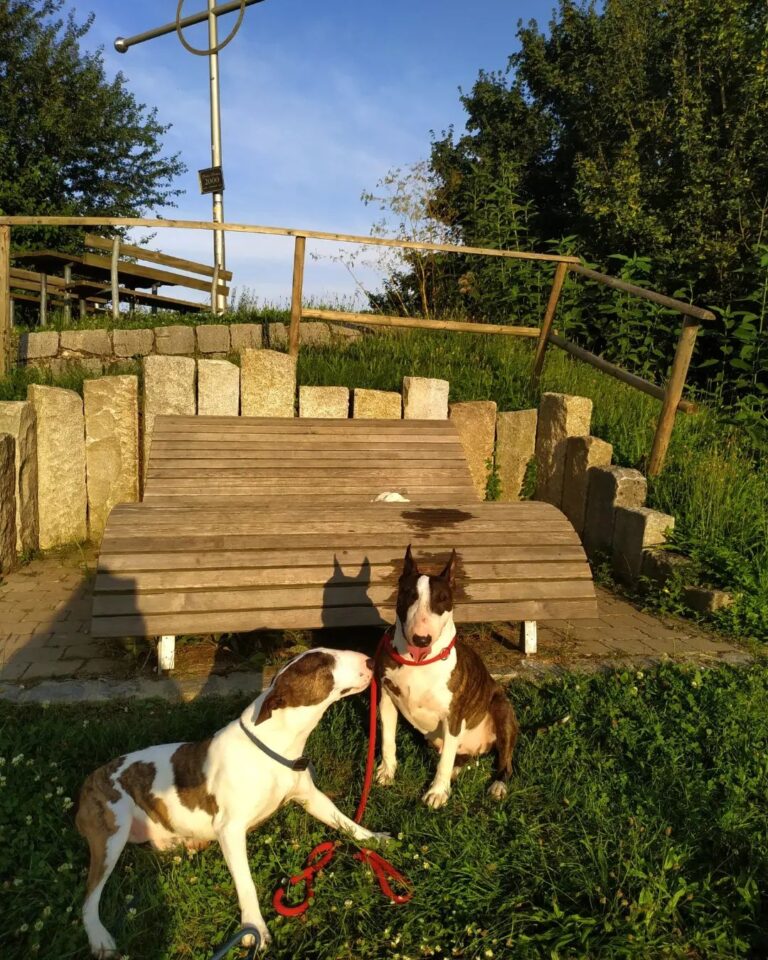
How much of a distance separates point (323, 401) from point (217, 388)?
39.0 inches

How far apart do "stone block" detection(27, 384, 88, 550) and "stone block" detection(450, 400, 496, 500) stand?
3.46m

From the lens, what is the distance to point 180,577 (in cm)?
393

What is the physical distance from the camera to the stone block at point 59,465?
6.16m

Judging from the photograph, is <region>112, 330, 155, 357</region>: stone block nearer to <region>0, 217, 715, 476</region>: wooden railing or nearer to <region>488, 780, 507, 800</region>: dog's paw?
<region>0, 217, 715, 476</region>: wooden railing

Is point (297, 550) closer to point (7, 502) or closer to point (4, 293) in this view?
point (7, 502)

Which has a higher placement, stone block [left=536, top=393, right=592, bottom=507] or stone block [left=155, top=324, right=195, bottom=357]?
stone block [left=155, top=324, right=195, bottom=357]

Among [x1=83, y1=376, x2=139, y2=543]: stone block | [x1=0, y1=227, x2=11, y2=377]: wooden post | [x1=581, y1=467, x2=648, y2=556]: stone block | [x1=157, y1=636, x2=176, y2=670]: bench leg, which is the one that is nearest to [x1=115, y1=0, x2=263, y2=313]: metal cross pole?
[x1=0, y1=227, x2=11, y2=377]: wooden post

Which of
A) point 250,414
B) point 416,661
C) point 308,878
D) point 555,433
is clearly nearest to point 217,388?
point 250,414

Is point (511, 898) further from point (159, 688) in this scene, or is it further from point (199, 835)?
point (159, 688)

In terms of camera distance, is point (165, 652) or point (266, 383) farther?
point (266, 383)

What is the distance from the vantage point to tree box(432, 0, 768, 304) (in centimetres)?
1249

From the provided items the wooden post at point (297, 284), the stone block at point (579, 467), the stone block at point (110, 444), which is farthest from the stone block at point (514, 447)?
the stone block at point (110, 444)

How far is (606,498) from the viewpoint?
20.3ft

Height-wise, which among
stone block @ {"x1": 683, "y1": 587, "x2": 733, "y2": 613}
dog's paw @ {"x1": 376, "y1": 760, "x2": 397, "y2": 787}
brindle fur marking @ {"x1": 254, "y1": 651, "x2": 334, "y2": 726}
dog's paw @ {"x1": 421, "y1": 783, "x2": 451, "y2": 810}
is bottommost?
dog's paw @ {"x1": 376, "y1": 760, "x2": 397, "y2": 787}
